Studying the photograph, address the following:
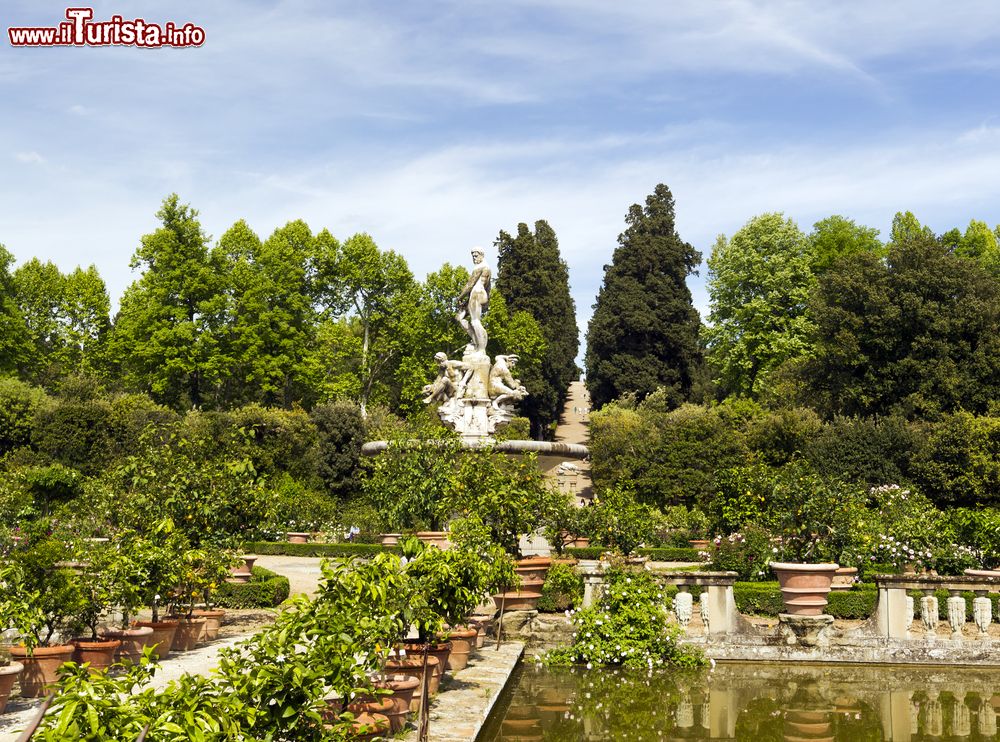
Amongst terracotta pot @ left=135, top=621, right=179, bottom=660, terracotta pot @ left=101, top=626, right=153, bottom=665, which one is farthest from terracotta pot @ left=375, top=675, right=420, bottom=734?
terracotta pot @ left=135, top=621, right=179, bottom=660

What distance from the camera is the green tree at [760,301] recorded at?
4372cm

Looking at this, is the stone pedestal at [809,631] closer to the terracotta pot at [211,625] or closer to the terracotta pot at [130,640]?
the terracotta pot at [211,625]

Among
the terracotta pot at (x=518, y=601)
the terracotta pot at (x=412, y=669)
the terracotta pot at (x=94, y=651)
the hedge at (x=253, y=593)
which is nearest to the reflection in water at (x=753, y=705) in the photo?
the terracotta pot at (x=412, y=669)

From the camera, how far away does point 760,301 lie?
44250 mm

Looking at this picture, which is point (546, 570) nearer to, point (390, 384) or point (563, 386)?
point (390, 384)

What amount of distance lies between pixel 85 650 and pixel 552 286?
159 feet

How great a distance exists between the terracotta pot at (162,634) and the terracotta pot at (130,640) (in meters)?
0.23

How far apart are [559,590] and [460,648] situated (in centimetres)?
342

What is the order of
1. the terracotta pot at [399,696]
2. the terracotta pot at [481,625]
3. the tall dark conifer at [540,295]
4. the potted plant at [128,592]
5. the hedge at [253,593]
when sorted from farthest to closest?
the tall dark conifer at [540,295] → the hedge at [253,593] → the terracotta pot at [481,625] → the potted plant at [128,592] → the terracotta pot at [399,696]

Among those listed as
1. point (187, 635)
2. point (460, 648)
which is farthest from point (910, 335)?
point (187, 635)

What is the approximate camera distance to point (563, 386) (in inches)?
2413

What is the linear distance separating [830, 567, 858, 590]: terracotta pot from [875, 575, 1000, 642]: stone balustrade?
5.48 ft

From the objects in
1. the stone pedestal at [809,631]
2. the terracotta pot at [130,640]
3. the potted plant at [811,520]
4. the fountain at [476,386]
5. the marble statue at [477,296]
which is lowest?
the stone pedestal at [809,631]

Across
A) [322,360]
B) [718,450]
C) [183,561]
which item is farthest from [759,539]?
[322,360]
